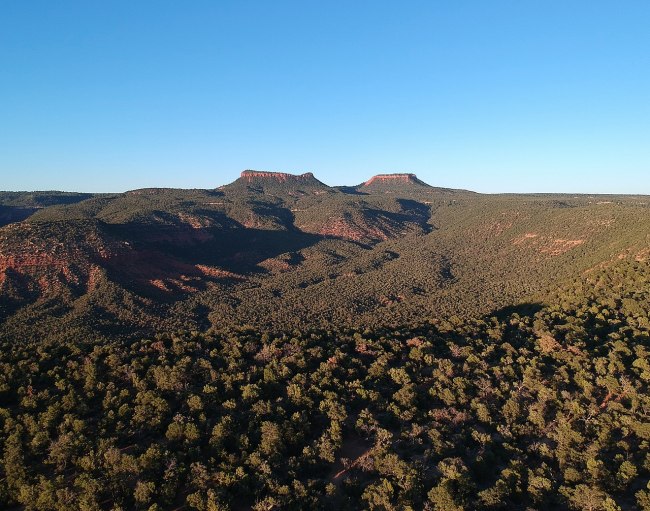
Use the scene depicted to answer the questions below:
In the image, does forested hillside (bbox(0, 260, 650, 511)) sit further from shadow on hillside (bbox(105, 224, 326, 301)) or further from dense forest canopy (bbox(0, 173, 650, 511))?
shadow on hillside (bbox(105, 224, 326, 301))

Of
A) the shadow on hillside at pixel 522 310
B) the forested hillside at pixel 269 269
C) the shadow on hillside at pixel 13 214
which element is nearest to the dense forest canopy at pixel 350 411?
the shadow on hillside at pixel 522 310

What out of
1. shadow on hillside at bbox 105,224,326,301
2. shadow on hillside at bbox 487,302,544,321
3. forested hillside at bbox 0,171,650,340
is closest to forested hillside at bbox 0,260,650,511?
shadow on hillside at bbox 487,302,544,321

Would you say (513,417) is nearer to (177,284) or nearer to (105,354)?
(105,354)

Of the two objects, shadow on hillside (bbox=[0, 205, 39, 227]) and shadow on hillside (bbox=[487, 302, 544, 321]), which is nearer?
shadow on hillside (bbox=[487, 302, 544, 321])

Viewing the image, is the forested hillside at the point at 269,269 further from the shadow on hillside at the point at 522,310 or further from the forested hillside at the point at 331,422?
the forested hillside at the point at 331,422

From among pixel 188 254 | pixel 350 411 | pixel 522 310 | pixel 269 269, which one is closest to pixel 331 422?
pixel 350 411

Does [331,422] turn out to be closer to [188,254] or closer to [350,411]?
Answer: [350,411]
